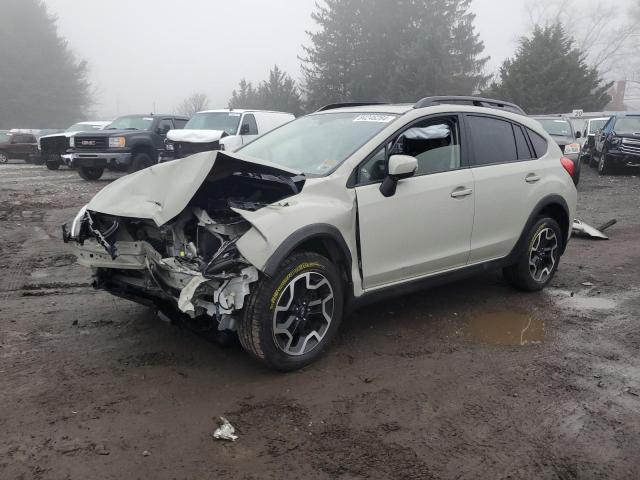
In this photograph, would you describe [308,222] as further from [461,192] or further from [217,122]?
[217,122]

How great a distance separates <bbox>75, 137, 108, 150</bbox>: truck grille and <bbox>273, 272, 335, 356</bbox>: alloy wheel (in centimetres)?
1207

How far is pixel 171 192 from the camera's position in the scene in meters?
3.55

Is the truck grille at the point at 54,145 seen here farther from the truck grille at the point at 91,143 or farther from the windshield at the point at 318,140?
the windshield at the point at 318,140

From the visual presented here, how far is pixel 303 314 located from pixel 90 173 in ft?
43.4

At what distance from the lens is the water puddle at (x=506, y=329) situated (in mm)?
4391

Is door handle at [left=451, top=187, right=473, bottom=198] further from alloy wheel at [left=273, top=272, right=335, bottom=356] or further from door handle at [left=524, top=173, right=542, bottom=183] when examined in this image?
alloy wheel at [left=273, top=272, right=335, bottom=356]

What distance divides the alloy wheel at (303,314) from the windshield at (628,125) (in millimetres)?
16156

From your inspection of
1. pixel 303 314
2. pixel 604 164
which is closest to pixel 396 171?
pixel 303 314

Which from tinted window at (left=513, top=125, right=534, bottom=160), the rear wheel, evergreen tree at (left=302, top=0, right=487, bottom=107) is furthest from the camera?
evergreen tree at (left=302, top=0, right=487, bottom=107)

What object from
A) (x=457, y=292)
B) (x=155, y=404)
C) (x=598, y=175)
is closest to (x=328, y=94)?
(x=598, y=175)

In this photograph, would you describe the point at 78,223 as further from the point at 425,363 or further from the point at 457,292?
the point at 457,292

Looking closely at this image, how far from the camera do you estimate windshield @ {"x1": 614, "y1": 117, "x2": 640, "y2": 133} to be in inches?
657

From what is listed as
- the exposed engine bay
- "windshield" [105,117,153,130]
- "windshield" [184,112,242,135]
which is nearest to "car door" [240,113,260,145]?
"windshield" [184,112,242,135]

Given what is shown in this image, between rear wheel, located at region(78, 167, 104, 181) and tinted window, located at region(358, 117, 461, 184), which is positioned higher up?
tinted window, located at region(358, 117, 461, 184)
